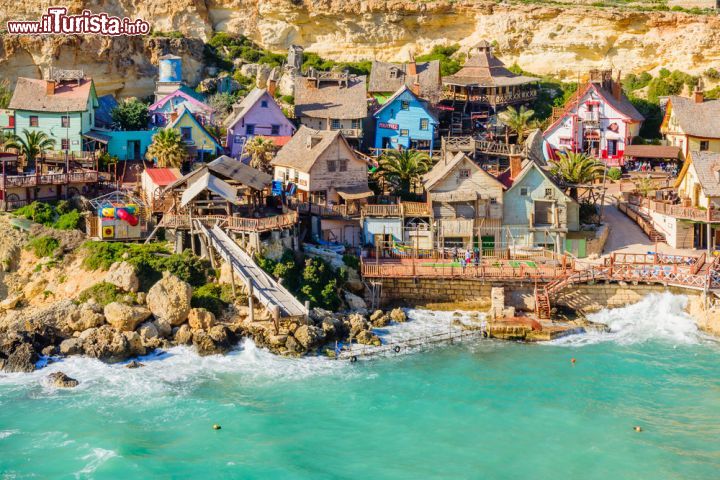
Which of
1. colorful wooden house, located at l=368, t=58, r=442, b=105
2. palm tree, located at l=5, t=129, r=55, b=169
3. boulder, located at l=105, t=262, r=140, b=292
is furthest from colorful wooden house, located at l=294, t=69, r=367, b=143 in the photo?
boulder, located at l=105, t=262, r=140, b=292

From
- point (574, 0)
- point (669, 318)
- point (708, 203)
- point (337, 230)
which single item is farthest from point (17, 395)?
point (574, 0)

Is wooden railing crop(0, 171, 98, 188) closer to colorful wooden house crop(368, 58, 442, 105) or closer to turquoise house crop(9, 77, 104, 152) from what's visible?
turquoise house crop(9, 77, 104, 152)

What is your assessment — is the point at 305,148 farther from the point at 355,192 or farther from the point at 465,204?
the point at 465,204

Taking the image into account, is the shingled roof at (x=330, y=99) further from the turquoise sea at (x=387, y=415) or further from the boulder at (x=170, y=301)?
the turquoise sea at (x=387, y=415)

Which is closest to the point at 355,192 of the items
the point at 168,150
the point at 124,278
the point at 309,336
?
the point at 168,150

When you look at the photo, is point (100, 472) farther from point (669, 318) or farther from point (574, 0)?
point (574, 0)

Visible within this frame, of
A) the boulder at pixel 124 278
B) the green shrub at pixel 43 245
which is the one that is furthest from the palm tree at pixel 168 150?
the boulder at pixel 124 278
